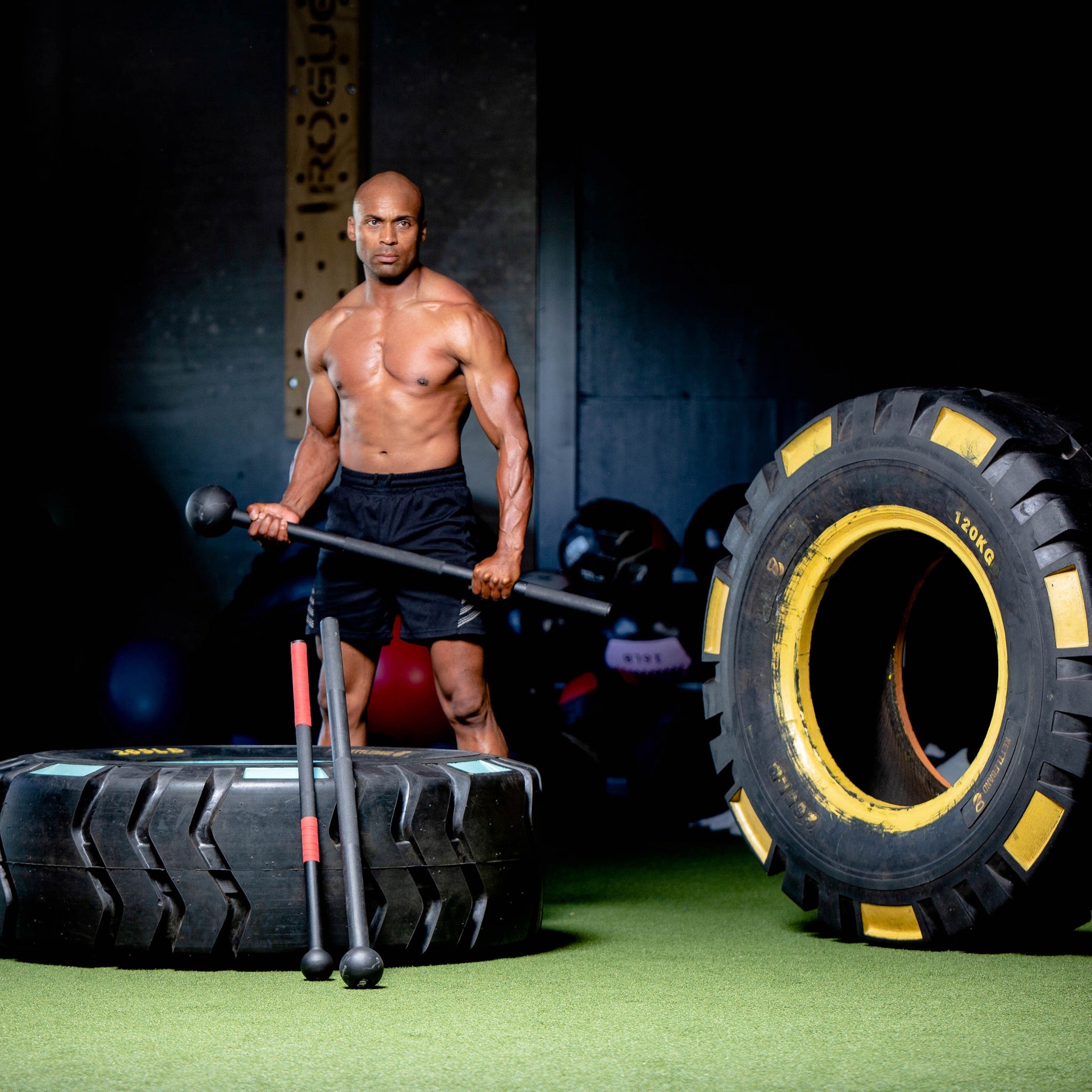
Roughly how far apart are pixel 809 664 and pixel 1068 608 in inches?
27.7

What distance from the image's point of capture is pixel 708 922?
309 cm

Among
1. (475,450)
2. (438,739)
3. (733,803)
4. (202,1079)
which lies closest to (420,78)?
(475,450)

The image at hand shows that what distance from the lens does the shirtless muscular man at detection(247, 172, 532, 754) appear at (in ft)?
11.1

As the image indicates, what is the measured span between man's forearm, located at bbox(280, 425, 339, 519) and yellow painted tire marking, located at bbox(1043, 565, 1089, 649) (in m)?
1.74

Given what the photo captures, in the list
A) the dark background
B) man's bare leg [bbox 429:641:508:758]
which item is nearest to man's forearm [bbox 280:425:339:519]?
man's bare leg [bbox 429:641:508:758]

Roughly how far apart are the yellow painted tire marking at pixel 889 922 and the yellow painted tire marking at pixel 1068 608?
0.59 meters

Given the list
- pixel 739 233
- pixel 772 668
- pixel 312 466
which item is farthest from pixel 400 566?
pixel 739 233

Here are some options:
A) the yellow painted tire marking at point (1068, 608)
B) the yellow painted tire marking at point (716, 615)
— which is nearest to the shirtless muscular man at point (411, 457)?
the yellow painted tire marking at point (716, 615)

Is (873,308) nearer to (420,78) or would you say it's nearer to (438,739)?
(420,78)

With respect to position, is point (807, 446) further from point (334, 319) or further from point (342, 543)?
point (334, 319)

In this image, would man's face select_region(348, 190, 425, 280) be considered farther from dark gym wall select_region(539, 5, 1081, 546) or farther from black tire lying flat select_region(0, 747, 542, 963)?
dark gym wall select_region(539, 5, 1081, 546)

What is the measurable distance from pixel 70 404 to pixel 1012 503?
18.3 ft

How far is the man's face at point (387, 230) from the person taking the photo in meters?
3.37

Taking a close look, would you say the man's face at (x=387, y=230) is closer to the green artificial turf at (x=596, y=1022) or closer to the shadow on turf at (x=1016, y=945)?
the green artificial turf at (x=596, y=1022)
